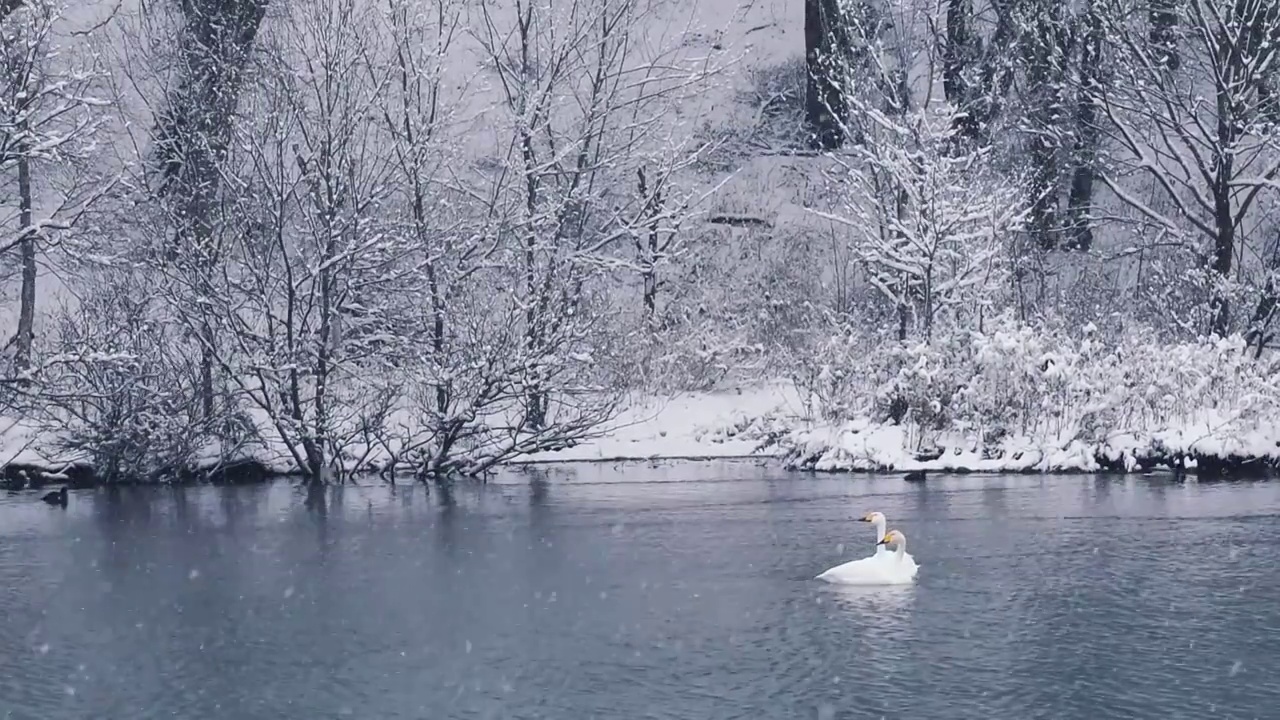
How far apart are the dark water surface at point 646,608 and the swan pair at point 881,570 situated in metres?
0.20

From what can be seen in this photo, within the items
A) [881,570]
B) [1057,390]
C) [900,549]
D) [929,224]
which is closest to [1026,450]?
[1057,390]

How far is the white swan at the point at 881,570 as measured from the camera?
14.4 metres

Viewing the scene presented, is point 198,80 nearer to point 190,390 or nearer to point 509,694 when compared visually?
point 190,390

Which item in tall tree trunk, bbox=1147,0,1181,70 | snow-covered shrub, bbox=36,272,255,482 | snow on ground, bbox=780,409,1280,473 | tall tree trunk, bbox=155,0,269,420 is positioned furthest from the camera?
tall tree trunk, bbox=1147,0,1181,70

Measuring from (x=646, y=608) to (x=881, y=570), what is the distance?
2324 mm

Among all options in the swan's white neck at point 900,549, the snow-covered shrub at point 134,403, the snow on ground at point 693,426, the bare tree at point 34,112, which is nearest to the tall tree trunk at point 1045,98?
the snow on ground at point 693,426

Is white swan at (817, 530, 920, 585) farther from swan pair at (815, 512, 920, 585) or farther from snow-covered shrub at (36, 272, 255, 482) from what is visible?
snow-covered shrub at (36, 272, 255, 482)

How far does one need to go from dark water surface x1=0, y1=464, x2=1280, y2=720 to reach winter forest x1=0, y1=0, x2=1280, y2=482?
3.00 metres

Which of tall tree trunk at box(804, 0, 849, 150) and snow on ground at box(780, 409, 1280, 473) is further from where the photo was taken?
tall tree trunk at box(804, 0, 849, 150)

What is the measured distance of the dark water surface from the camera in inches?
430

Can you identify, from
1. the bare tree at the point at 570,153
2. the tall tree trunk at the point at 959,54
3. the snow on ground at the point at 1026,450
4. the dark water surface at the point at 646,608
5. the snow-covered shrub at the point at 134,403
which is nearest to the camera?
the dark water surface at the point at 646,608

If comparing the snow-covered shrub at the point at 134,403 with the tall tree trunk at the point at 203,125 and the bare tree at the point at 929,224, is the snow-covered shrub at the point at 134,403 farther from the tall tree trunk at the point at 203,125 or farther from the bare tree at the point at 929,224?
the bare tree at the point at 929,224

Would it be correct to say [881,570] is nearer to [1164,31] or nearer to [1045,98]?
[1164,31]

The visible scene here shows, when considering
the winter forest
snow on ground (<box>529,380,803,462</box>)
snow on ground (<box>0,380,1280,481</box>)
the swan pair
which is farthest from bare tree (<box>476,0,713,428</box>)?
the swan pair
